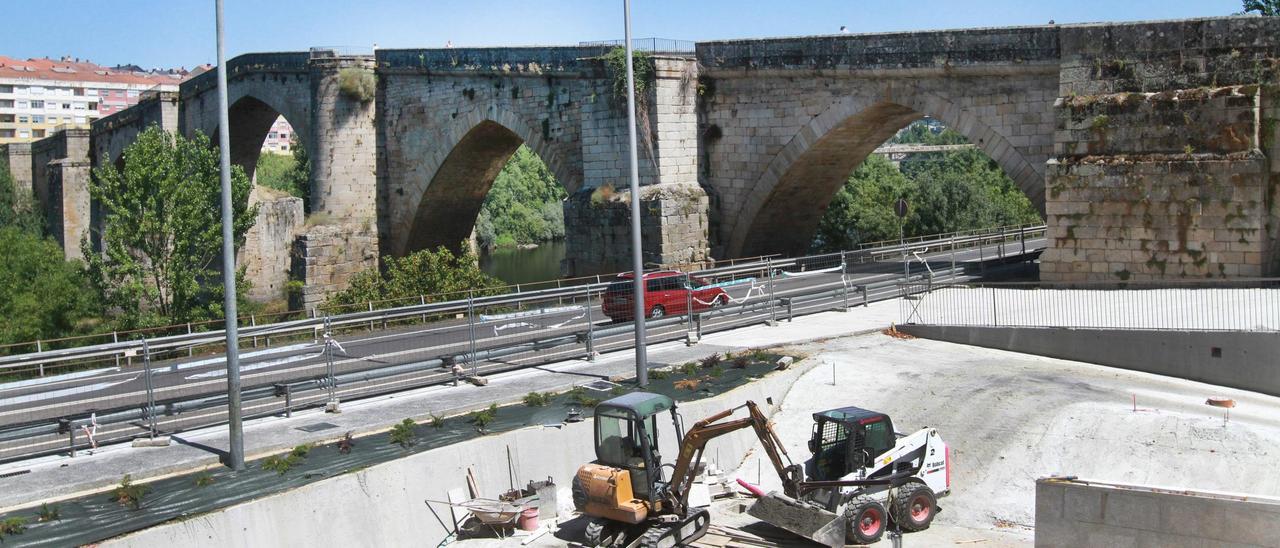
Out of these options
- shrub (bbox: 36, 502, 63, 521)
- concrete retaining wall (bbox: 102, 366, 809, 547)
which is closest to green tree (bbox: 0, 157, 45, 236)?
shrub (bbox: 36, 502, 63, 521)

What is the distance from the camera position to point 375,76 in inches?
1602

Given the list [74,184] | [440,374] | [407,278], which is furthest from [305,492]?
[74,184]

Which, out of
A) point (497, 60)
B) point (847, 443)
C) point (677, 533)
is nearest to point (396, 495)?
point (677, 533)

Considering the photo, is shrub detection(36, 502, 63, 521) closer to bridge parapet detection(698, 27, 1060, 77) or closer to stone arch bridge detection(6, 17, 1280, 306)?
stone arch bridge detection(6, 17, 1280, 306)

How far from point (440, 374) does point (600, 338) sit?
349cm

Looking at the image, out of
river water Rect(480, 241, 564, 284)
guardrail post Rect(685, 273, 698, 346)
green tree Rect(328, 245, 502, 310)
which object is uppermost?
river water Rect(480, 241, 564, 284)

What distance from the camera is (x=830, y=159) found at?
32031mm

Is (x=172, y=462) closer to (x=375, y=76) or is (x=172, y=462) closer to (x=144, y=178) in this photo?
(x=144, y=178)

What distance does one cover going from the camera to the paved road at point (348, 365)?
15109 mm

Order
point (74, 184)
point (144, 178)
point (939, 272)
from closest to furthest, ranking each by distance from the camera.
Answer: point (939, 272), point (144, 178), point (74, 184)

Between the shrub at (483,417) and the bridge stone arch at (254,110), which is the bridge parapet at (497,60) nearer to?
the bridge stone arch at (254,110)

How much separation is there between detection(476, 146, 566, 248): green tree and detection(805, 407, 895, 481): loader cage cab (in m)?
57.8

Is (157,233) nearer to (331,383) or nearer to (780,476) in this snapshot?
(331,383)

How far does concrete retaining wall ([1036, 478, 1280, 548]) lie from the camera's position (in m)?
11.4
